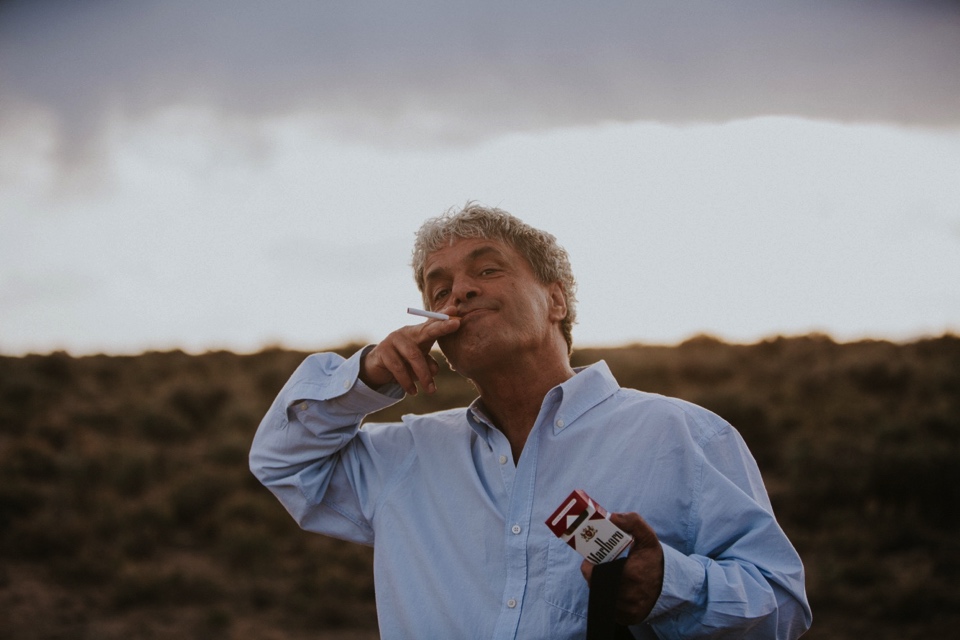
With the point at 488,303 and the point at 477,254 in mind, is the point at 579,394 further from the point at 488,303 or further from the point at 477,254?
the point at 477,254

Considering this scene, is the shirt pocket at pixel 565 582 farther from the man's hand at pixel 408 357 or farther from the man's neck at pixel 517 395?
the man's hand at pixel 408 357

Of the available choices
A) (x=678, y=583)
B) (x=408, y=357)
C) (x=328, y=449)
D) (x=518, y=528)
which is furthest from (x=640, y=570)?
(x=328, y=449)

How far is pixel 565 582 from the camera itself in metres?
2.20

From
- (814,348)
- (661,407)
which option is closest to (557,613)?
(661,407)

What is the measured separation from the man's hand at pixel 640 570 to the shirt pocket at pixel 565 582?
0.80 ft

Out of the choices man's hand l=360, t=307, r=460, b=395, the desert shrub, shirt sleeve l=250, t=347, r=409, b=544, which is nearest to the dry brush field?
the desert shrub

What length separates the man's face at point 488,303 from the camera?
259 cm

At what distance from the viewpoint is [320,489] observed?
273 cm

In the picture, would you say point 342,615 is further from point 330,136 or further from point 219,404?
point 219,404

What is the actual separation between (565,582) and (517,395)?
700mm

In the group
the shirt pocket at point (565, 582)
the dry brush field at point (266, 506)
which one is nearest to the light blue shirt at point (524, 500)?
the shirt pocket at point (565, 582)

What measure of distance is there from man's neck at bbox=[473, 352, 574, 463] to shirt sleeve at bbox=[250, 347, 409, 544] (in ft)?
1.10

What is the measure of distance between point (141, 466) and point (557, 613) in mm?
10305

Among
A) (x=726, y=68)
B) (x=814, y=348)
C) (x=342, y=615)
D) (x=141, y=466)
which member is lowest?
(x=342, y=615)
